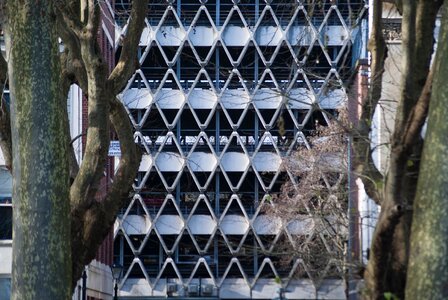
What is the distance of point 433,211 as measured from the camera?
9.55 metres

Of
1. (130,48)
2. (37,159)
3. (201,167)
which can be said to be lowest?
(37,159)

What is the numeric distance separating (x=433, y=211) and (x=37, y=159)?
4559 mm

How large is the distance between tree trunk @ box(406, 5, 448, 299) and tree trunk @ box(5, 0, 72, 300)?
3969 mm

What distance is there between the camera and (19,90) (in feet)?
40.4

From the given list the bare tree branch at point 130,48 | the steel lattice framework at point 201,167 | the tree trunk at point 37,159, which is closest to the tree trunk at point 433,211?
the tree trunk at point 37,159

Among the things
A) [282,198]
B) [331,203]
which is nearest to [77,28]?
[331,203]

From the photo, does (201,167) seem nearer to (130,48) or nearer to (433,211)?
(130,48)

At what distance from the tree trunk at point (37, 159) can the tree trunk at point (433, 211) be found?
13.0 ft

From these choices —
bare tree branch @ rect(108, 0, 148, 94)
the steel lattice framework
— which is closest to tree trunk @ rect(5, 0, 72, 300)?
bare tree branch @ rect(108, 0, 148, 94)

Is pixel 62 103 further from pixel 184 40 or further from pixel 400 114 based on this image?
pixel 184 40

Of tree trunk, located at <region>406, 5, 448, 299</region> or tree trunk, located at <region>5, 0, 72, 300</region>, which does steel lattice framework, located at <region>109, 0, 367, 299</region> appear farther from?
tree trunk, located at <region>406, 5, 448, 299</region>

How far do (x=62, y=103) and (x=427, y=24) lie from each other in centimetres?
422

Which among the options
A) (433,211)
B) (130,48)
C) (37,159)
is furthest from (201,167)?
(433,211)

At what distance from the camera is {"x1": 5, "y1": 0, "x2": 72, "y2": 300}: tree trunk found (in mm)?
11633
